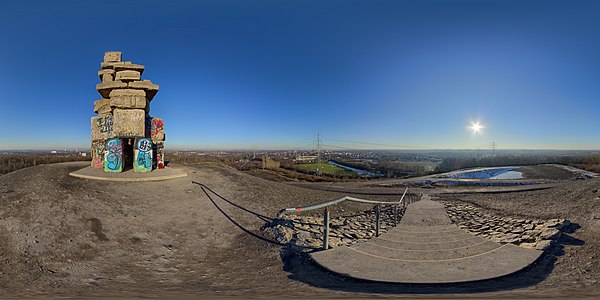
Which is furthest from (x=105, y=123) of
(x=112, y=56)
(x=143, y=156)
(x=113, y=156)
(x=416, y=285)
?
(x=416, y=285)

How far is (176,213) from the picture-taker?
9711mm

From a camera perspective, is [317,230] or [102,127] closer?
[317,230]

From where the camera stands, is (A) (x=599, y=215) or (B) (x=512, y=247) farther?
(A) (x=599, y=215)

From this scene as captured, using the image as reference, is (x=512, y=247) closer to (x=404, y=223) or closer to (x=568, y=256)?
(x=568, y=256)

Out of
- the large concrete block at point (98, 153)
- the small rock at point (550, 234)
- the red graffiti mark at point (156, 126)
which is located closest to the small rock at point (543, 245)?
the small rock at point (550, 234)

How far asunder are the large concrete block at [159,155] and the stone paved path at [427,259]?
13.6m

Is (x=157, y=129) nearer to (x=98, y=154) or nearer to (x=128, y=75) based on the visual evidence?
(x=128, y=75)

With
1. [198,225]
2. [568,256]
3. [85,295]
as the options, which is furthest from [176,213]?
[568,256]

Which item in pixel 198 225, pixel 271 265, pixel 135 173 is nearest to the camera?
pixel 271 265

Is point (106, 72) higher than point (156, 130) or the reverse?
higher

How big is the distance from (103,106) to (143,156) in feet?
16.3

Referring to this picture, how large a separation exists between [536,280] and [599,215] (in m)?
5.75

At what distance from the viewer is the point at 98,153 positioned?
16312mm

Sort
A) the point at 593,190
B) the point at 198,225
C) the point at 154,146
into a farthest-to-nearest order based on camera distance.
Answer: the point at 154,146 → the point at 593,190 → the point at 198,225
